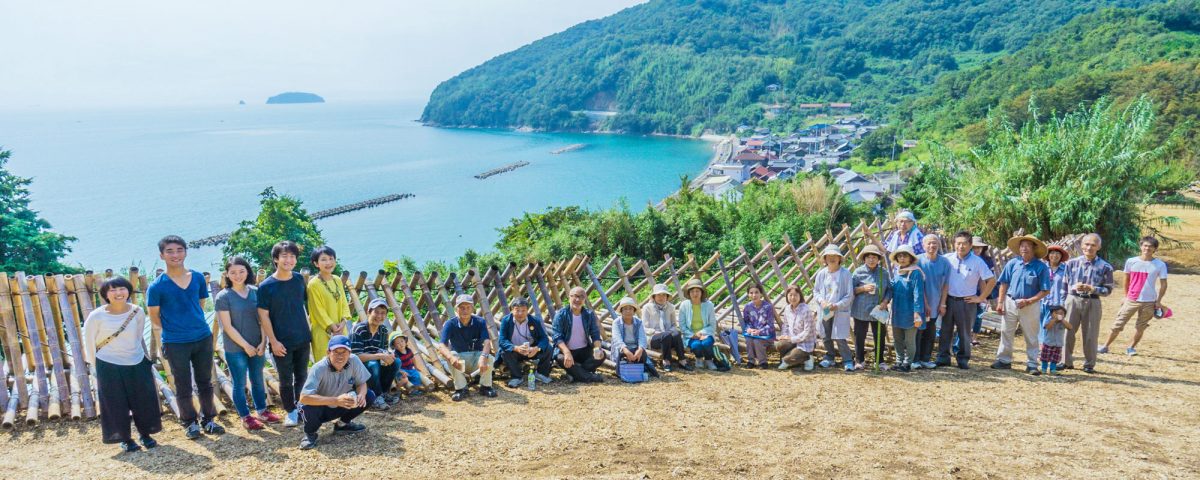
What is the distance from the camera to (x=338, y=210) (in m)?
61.1

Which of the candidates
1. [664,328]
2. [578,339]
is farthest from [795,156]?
[578,339]

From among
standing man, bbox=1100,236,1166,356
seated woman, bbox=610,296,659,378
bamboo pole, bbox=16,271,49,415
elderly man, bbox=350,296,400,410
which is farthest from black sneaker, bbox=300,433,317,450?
standing man, bbox=1100,236,1166,356

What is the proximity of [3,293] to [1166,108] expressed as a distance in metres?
45.3

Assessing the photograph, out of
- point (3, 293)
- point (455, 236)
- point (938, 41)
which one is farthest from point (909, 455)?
point (938, 41)

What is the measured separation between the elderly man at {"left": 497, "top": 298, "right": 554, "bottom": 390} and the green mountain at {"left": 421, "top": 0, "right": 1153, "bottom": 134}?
104m

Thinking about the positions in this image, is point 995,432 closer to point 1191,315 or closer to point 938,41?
point 1191,315

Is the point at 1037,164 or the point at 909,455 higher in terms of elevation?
the point at 1037,164

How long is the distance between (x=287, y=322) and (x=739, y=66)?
13603cm

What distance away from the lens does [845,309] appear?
20.7 ft

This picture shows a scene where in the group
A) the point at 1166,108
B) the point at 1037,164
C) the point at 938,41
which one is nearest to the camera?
the point at 1037,164

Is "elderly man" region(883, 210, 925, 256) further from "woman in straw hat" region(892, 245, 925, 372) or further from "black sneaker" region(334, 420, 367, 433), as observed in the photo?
"black sneaker" region(334, 420, 367, 433)

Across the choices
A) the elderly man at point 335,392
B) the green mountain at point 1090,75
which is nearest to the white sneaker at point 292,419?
the elderly man at point 335,392

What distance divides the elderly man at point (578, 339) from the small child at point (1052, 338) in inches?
158

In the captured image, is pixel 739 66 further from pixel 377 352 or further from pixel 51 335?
pixel 51 335
